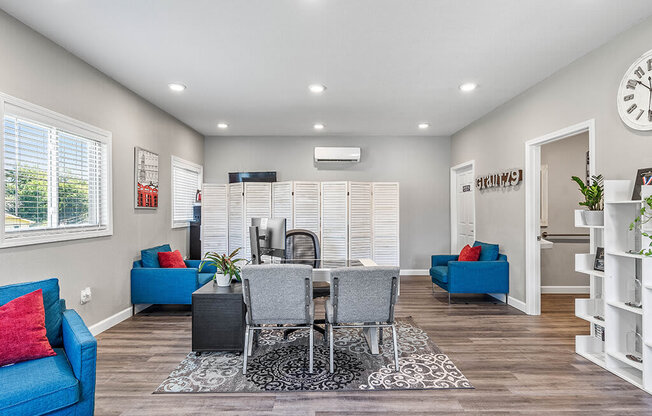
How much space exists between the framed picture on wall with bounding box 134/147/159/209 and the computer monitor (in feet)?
5.86

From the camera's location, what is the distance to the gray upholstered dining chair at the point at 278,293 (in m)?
2.60

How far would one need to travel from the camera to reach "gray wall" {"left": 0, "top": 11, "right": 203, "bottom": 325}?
2766 millimetres

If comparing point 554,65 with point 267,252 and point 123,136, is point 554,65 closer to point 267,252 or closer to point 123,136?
point 267,252

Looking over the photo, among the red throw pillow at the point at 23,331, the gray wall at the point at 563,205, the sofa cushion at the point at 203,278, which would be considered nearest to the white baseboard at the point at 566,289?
the gray wall at the point at 563,205

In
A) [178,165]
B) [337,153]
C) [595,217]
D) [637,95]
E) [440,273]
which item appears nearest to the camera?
[637,95]

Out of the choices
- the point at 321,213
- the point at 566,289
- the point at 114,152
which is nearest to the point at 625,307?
the point at 566,289

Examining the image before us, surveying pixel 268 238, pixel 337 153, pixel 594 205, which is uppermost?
pixel 337 153

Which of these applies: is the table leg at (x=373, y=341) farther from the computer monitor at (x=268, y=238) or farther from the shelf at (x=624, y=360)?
the shelf at (x=624, y=360)

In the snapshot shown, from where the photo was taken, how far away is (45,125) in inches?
120

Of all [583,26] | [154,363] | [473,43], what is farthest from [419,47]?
[154,363]

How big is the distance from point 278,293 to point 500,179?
3732 millimetres

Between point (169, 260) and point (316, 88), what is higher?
point (316, 88)

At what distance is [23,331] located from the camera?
1.99m

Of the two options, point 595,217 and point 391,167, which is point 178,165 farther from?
point 595,217
